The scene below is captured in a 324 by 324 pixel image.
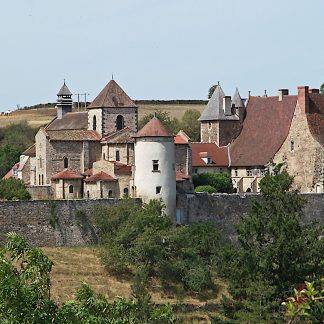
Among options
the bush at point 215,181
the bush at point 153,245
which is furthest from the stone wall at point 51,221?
the bush at point 215,181

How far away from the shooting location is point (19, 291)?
2409 centimetres

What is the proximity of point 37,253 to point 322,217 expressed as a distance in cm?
3737

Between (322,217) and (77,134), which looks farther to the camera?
(77,134)

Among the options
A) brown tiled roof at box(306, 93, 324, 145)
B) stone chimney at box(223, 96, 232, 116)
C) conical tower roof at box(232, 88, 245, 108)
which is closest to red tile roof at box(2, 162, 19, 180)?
stone chimney at box(223, 96, 232, 116)

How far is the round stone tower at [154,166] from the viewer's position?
57531 mm

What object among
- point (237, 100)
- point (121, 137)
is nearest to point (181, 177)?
point (121, 137)

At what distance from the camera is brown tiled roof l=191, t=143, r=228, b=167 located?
69.8 m

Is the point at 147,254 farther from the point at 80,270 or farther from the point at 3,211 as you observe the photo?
the point at 3,211

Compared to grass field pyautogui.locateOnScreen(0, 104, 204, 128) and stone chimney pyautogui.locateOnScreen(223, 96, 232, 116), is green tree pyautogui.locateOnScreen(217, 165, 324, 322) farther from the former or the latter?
grass field pyautogui.locateOnScreen(0, 104, 204, 128)

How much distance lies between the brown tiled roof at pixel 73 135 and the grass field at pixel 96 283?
34.9 ft

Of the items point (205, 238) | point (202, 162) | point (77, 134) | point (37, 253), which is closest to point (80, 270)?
point (205, 238)

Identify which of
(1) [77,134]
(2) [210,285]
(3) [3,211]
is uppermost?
(1) [77,134]

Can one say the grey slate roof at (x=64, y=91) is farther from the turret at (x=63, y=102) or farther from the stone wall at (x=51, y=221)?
the stone wall at (x=51, y=221)

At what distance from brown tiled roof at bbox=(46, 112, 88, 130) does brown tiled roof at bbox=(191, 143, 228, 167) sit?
24.8ft
